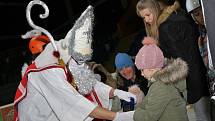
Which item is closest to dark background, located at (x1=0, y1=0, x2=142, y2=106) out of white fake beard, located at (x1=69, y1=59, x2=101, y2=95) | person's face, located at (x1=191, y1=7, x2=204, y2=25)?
person's face, located at (x1=191, y1=7, x2=204, y2=25)

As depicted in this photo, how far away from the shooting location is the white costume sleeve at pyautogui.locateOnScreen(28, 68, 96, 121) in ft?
7.13

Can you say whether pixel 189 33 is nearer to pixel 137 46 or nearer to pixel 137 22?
pixel 137 46

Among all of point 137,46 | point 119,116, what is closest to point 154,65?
point 119,116

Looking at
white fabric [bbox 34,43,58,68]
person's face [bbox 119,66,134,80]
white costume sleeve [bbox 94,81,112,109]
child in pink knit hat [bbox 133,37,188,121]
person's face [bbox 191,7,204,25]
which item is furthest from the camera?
person's face [bbox 119,66,134,80]

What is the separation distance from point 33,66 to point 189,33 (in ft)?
3.42

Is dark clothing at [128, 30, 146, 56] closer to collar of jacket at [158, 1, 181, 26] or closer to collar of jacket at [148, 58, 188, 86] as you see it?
collar of jacket at [158, 1, 181, 26]

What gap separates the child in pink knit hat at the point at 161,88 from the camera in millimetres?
1922

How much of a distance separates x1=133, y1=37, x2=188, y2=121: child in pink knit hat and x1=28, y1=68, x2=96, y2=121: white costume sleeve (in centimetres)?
34

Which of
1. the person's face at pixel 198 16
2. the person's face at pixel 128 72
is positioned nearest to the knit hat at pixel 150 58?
the person's face at pixel 198 16

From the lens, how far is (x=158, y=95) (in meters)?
1.93

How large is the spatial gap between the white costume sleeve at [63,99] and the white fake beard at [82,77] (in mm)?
114

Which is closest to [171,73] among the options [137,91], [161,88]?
[161,88]

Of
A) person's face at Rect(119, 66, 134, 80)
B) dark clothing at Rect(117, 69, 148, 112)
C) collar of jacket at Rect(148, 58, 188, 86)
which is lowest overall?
dark clothing at Rect(117, 69, 148, 112)

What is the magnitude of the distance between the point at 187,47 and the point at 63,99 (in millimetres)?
901
